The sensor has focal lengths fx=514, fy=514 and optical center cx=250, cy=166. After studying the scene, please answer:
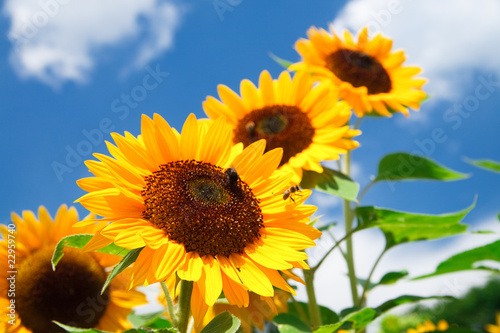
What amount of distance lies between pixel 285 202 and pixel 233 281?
1.18 ft

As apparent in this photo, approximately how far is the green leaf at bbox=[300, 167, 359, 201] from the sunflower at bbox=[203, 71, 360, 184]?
13 centimetres

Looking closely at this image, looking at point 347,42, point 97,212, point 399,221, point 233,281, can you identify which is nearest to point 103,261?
point 97,212

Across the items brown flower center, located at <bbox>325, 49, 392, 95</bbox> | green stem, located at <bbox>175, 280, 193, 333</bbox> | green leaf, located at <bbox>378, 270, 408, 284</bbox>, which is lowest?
green leaf, located at <bbox>378, 270, 408, 284</bbox>

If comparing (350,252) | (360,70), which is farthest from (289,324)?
(360,70)

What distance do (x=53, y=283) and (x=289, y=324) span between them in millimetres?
1092

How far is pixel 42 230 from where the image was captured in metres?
2.46

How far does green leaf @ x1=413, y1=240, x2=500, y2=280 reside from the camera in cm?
301

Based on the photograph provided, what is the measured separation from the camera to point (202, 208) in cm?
171

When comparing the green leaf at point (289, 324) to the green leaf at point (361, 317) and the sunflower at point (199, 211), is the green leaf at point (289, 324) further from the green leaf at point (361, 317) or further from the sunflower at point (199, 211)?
the sunflower at point (199, 211)

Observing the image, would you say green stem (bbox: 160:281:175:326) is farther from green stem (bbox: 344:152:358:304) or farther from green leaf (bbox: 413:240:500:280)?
green leaf (bbox: 413:240:500:280)

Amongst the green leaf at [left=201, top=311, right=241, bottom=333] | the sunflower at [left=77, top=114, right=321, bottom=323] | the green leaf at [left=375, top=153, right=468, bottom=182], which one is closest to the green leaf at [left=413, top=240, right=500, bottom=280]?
the green leaf at [left=375, top=153, right=468, bottom=182]

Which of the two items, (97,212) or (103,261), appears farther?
(103,261)

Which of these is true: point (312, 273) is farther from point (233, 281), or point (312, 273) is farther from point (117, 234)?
point (117, 234)

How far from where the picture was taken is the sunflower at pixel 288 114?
108 inches
